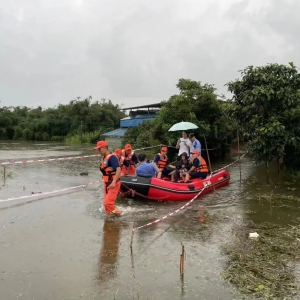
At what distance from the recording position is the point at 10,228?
23.2 feet

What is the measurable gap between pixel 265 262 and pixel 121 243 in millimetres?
2242

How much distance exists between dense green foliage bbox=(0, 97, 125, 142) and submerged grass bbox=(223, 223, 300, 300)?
4274cm

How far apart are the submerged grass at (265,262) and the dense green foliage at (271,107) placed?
5201 mm

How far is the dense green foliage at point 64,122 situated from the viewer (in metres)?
53.5

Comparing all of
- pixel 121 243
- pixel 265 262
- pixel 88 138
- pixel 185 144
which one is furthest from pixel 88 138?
pixel 265 262

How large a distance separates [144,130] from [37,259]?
22.5 m

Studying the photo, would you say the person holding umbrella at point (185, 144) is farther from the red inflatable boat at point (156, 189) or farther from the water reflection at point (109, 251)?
the water reflection at point (109, 251)

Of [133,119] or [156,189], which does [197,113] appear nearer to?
[156,189]

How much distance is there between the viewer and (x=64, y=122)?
5528 cm

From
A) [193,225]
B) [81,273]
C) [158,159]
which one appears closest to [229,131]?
[158,159]

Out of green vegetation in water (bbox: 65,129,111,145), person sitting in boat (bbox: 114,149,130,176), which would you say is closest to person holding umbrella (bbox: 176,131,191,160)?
person sitting in boat (bbox: 114,149,130,176)

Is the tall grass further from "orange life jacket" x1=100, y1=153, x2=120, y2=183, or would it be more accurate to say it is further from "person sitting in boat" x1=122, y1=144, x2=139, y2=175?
"orange life jacket" x1=100, y1=153, x2=120, y2=183

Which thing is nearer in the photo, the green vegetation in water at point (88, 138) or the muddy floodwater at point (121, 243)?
the muddy floodwater at point (121, 243)

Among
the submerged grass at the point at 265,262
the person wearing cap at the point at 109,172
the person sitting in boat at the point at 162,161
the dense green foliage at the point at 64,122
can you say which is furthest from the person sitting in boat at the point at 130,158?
the dense green foliage at the point at 64,122
